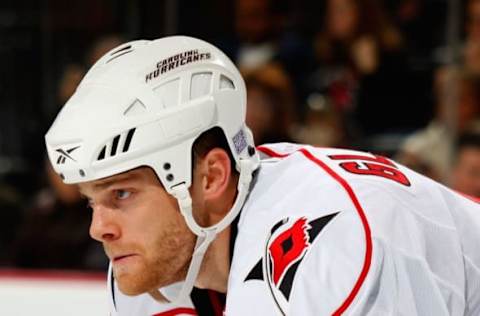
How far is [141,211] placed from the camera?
1578 mm

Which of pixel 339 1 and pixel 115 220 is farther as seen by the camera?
pixel 339 1

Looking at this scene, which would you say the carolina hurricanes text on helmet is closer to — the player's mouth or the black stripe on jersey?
the player's mouth

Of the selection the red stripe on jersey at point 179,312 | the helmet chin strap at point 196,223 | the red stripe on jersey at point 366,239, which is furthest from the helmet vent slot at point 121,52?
the red stripe on jersey at point 179,312

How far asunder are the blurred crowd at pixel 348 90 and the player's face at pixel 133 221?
1.76 meters

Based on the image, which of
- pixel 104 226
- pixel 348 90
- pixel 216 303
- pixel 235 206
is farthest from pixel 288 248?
pixel 348 90

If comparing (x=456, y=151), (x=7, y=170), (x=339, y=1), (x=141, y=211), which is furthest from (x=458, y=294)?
(x=7, y=170)

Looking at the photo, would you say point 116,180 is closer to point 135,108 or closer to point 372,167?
point 135,108

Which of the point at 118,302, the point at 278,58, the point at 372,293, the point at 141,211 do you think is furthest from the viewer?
the point at 278,58

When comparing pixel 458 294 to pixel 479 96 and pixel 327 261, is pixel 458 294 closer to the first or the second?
pixel 327 261

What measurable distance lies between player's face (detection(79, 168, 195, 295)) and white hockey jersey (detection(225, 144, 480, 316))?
123 mm

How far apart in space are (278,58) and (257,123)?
316 millimetres

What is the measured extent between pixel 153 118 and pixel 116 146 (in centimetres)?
7

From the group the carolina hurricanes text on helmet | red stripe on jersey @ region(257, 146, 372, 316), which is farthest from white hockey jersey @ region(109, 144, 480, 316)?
the carolina hurricanes text on helmet

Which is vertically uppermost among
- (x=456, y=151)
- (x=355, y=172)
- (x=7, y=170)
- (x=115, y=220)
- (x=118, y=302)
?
(x=355, y=172)
